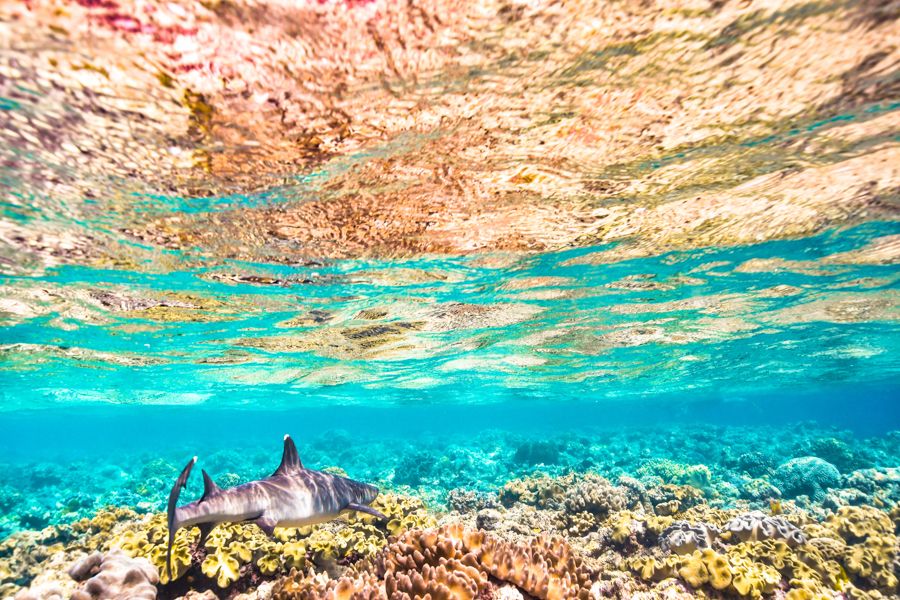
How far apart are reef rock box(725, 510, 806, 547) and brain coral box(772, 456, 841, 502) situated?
1089cm

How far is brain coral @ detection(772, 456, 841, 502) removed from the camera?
16244mm

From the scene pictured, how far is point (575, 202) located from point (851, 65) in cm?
478

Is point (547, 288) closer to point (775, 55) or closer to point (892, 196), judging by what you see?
point (892, 196)

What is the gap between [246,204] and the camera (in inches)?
348

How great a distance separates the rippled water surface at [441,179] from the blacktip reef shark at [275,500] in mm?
4914

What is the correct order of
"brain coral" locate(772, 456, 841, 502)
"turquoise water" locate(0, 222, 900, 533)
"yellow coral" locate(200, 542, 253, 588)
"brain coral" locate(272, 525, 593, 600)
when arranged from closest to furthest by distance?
"brain coral" locate(272, 525, 593, 600) → "yellow coral" locate(200, 542, 253, 588) → "turquoise water" locate(0, 222, 900, 533) → "brain coral" locate(772, 456, 841, 502)

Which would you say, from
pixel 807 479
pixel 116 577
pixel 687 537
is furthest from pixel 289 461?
pixel 807 479

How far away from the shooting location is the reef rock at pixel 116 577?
4.49m

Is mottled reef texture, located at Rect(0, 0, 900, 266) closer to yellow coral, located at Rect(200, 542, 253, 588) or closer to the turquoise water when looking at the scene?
the turquoise water

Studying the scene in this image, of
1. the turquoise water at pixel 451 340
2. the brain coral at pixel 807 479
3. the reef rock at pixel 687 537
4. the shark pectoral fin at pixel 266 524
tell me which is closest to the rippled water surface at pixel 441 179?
the turquoise water at pixel 451 340

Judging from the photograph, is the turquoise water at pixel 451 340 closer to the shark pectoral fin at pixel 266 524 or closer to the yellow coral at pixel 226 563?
the yellow coral at pixel 226 563

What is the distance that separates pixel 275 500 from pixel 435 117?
6061mm

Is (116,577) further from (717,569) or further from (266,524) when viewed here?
(717,569)

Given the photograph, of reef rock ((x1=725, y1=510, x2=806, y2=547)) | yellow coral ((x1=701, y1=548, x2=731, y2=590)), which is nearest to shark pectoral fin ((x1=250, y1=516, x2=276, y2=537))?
yellow coral ((x1=701, y1=548, x2=731, y2=590))
